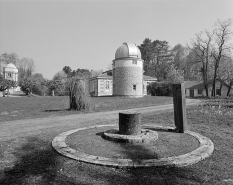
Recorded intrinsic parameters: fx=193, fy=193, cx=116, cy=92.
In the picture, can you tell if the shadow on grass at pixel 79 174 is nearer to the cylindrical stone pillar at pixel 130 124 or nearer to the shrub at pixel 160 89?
the cylindrical stone pillar at pixel 130 124

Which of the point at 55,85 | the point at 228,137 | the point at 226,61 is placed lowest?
the point at 228,137

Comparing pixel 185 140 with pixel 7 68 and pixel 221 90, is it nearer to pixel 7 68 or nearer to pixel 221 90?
pixel 221 90

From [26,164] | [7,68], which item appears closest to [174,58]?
[7,68]

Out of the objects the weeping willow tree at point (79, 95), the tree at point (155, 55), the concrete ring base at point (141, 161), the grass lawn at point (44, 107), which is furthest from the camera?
the tree at point (155, 55)

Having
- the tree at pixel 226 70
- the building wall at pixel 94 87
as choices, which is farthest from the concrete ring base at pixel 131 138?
the tree at pixel 226 70

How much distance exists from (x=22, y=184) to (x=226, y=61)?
42592 millimetres

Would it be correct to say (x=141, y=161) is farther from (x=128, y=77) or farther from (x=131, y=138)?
(x=128, y=77)

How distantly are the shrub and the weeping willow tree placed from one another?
1025 inches

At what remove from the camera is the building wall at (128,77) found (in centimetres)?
3174

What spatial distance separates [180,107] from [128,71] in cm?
2548

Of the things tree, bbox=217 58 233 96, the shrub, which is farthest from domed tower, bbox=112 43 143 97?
tree, bbox=217 58 233 96

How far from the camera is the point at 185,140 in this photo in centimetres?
562

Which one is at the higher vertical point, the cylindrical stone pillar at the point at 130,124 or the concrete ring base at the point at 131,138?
the cylindrical stone pillar at the point at 130,124

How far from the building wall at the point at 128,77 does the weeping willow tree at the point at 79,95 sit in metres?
19.0
